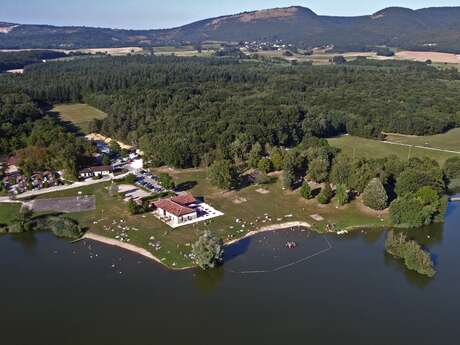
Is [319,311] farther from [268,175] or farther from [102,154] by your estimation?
[102,154]

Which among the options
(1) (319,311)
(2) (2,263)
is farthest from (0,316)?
(1) (319,311)

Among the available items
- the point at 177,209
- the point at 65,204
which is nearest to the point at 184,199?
the point at 177,209

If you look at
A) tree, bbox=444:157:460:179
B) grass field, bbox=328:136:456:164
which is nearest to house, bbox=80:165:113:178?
grass field, bbox=328:136:456:164

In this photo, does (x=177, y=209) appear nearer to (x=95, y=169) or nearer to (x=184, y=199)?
(x=184, y=199)

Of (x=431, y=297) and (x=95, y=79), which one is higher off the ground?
(x=95, y=79)

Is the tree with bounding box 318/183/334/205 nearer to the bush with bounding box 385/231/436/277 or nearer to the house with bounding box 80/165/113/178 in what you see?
the bush with bounding box 385/231/436/277

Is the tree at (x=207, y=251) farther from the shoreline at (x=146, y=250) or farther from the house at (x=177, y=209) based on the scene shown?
the house at (x=177, y=209)

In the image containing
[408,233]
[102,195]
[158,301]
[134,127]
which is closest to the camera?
[158,301]
